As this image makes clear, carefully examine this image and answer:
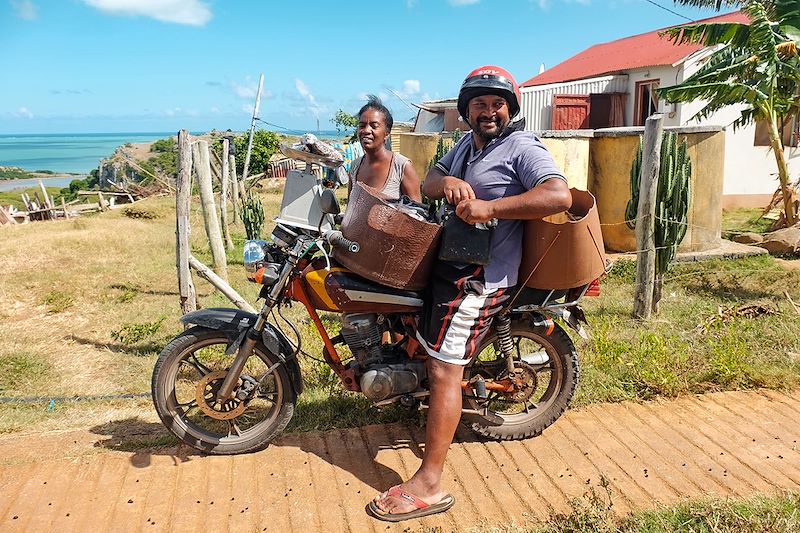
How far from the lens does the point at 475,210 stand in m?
2.75

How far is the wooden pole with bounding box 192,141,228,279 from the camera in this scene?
23.2ft

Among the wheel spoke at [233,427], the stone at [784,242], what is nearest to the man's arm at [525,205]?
the wheel spoke at [233,427]

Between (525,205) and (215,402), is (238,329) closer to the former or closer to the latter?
(215,402)

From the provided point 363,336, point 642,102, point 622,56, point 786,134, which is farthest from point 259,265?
point 622,56

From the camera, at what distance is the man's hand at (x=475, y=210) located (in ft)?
9.04

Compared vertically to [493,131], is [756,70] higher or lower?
higher

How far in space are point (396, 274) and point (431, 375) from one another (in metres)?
0.52

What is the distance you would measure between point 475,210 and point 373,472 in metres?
1.51

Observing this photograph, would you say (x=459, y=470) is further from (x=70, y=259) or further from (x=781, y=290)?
(x=70, y=259)

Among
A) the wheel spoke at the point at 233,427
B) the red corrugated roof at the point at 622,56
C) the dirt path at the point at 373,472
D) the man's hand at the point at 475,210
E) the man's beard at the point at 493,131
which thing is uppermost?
the red corrugated roof at the point at 622,56

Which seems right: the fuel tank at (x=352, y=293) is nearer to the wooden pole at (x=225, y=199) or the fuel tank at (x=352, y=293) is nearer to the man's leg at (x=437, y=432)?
the man's leg at (x=437, y=432)

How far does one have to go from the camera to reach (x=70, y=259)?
32.7 feet

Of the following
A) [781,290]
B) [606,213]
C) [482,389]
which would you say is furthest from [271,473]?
[606,213]

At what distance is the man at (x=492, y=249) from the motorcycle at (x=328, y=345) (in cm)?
24
